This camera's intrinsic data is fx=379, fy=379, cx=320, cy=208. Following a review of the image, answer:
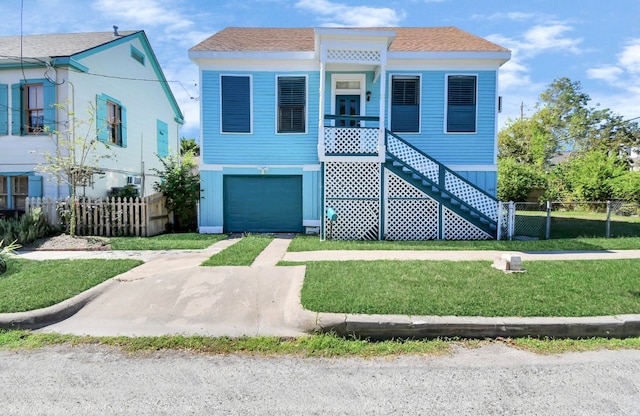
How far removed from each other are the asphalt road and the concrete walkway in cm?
41

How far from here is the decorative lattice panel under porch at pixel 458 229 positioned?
1106 cm

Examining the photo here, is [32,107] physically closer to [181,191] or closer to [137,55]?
[137,55]

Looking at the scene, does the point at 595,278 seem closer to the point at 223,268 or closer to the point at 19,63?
the point at 223,268

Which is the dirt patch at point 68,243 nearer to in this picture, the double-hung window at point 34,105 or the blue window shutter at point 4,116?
the double-hung window at point 34,105

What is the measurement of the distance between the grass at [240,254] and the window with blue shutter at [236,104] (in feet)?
13.7

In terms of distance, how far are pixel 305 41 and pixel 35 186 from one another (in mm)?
10252

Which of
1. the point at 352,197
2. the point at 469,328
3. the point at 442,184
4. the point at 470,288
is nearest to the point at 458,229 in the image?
the point at 442,184

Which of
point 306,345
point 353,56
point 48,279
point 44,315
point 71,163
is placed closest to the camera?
point 306,345

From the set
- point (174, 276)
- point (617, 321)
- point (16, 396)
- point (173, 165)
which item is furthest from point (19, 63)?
point (617, 321)

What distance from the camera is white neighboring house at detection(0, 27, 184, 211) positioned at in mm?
12250

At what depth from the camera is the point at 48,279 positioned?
6246mm

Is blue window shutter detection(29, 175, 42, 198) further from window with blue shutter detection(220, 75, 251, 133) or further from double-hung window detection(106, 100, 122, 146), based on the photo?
window with blue shutter detection(220, 75, 251, 133)

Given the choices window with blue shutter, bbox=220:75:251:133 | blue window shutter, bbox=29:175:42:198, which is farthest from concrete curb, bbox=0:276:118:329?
blue window shutter, bbox=29:175:42:198

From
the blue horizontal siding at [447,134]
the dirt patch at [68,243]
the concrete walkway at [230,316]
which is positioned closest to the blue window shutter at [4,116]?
the dirt patch at [68,243]
